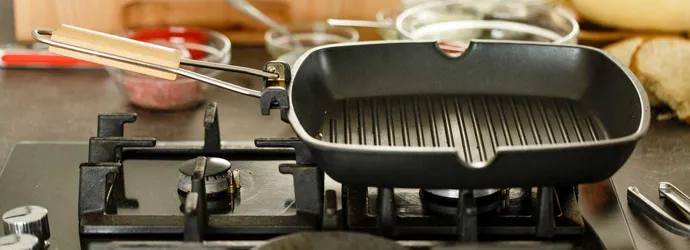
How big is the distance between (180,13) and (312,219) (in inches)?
23.5

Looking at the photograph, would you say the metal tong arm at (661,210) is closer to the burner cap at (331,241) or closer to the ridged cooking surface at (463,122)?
the ridged cooking surface at (463,122)

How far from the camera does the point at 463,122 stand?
868 mm

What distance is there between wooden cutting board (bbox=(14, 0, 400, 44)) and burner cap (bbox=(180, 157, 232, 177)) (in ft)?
1.53

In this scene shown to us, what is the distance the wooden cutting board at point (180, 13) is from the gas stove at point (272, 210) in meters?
0.41

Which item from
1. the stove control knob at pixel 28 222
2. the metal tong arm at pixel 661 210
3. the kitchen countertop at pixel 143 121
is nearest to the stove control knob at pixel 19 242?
the stove control knob at pixel 28 222

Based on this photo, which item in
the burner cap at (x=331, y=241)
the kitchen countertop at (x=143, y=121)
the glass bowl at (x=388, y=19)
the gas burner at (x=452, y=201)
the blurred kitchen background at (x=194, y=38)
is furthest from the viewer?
the glass bowl at (x=388, y=19)

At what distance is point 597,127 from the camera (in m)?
0.86

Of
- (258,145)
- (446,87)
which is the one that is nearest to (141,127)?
(258,145)

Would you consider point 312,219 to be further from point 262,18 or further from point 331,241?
point 262,18

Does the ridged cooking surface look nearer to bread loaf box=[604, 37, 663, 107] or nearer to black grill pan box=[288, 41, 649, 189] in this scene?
black grill pan box=[288, 41, 649, 189]

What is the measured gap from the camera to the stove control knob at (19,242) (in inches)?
28.0

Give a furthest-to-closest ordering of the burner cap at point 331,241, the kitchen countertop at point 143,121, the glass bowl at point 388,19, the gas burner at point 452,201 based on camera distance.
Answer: the glass bowl at point 388,19
the kitchen countertop at point 143,121
the gas burner at point 452,201
the burner cap at point 331,241

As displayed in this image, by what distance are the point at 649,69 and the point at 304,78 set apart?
0.45m

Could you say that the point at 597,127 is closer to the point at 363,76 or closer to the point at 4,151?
the point at 363,76
